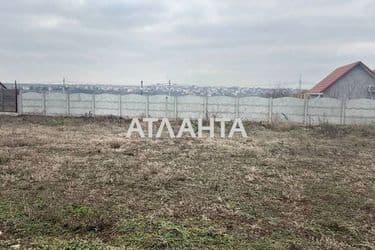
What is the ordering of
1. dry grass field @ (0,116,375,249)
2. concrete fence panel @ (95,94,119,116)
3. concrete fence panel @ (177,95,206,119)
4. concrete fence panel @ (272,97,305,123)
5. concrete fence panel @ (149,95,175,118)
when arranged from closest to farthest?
dry grass field @ (0,116,375,249)
concrete fence panel @ (272,97,305,123)
concrete fence panel @ (177,95,206,119)
concrete fence panel @ (149,95,175,118)
concrete fence panel @ (95,94,119,116)

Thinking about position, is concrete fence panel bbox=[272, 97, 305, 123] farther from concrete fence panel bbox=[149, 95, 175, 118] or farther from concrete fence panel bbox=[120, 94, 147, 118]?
concrete fence panel bbox=[120, 94, 147, 118]

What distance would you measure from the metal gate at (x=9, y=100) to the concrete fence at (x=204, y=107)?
42cm

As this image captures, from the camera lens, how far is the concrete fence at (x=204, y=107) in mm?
16578

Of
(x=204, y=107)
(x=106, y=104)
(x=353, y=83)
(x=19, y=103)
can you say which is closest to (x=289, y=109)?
(x=204, y=107)

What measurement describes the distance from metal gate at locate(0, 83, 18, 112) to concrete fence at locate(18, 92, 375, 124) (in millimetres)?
419

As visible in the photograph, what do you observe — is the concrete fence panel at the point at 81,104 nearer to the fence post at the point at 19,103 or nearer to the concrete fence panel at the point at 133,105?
the concrete fence panel at the point at 133,105

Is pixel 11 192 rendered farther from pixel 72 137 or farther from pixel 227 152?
pixel 72 137

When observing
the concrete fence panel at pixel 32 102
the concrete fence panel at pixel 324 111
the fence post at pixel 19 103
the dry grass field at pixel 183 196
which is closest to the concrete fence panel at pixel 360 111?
the concrete fence panel at pixel 324 111

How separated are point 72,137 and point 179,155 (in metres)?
3.86

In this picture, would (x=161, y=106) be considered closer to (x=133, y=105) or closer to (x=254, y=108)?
(x=133, y=105)

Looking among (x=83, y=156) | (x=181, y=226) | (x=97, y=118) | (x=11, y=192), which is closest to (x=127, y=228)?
(x=181, y=226)

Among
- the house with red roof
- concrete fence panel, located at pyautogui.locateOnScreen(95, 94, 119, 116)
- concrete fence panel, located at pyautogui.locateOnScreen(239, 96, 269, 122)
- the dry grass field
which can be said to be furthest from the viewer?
the house with red roof

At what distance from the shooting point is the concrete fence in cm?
1658

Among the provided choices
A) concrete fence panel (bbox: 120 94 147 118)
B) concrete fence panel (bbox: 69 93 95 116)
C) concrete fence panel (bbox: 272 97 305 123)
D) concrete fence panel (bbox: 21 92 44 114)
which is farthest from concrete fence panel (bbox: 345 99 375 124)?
concrete fence panel (bbox: 21 92 44 114)
